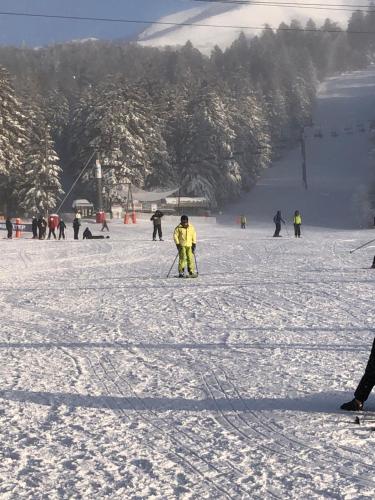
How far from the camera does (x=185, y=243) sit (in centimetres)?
1614

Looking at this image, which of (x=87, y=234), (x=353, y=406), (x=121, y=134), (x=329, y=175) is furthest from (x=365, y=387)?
(x=329, y=175)

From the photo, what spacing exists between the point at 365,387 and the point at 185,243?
428 inches

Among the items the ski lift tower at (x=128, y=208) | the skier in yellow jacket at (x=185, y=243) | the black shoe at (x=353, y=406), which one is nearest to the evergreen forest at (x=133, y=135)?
the ski lift tower at (x=128, y=208)

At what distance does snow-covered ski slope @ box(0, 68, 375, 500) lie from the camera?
430cm

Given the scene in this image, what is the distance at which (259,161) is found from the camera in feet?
269

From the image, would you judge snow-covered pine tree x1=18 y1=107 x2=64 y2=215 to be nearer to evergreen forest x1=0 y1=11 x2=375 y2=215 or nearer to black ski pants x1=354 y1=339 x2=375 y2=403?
evergreen forest x1=0 y1=11 x2=375 y2=215

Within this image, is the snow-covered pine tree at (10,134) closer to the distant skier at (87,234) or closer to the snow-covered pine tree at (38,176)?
the snow-covered pine tree at (38,176)

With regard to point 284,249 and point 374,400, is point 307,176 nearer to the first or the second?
point 284,249

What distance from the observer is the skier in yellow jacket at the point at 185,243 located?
16094 millimetres

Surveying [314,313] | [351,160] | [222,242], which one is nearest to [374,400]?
[314,313]

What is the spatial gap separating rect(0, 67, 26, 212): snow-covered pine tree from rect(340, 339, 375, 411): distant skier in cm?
4671

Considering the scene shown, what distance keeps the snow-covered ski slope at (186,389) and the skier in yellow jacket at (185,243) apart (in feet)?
3.69

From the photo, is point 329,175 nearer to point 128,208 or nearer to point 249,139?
point 249,139

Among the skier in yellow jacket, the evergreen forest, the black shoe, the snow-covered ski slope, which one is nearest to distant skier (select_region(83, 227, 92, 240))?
the evergreen forest
